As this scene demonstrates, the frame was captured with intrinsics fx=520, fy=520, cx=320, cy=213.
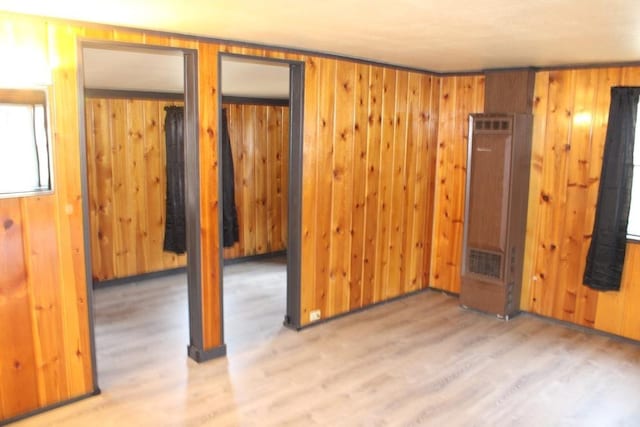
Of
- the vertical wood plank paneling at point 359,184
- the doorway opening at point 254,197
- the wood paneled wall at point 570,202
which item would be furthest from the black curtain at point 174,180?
the wood paneled wall at point 570,202

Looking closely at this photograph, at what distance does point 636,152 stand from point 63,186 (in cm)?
414

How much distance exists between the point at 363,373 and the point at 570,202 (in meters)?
2.35

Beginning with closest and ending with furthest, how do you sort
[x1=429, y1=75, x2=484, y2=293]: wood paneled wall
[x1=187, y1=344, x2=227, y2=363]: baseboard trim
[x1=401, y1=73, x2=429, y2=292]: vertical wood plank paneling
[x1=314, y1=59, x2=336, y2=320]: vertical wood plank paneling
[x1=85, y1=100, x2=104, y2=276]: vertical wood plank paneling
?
[x1=187, y1=344, x2=227, y2=363]: baseboard trim
[x1=314, y1=59, x2=336, y2=320]: vertical wood plank paneling
[x1=401, y1=73, x2=429, y2=292]: vertical wood plank paneling
[x1=429, y1=75, x2=484, y2=293]: wood paneled wall
[x1=85, y1=100, x2=104, y2=276]: vertical wood plank paneling

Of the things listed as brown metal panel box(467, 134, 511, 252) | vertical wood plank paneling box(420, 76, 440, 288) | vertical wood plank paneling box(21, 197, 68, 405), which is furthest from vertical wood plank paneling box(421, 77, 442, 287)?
vertical wood plank paneling box(21, 197, 68, 405)


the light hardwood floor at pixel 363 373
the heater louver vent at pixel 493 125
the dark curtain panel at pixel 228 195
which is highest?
the heater louver vent at pixel 493 125

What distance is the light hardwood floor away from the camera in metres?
3.07

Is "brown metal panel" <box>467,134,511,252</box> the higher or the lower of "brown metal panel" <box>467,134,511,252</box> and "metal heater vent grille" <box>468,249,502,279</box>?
the higher

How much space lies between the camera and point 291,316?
4.34 m

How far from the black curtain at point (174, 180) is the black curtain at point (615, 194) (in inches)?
158

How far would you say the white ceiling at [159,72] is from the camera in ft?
11.5

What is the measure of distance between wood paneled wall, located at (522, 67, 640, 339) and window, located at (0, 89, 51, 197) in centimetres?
386

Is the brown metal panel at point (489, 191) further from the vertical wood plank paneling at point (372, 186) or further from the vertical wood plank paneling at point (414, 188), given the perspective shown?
the vertical wood plank paneling at point (372, 186)

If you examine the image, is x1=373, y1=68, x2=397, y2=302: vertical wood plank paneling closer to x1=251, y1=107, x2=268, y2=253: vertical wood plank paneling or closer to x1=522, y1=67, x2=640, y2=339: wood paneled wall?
x1=522, y1=67, x2=640, y2=339: wood paneled wall

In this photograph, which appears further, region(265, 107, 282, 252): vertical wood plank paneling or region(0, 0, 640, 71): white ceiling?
region(265, 107, 282, 252): vertical wood plank paneling
